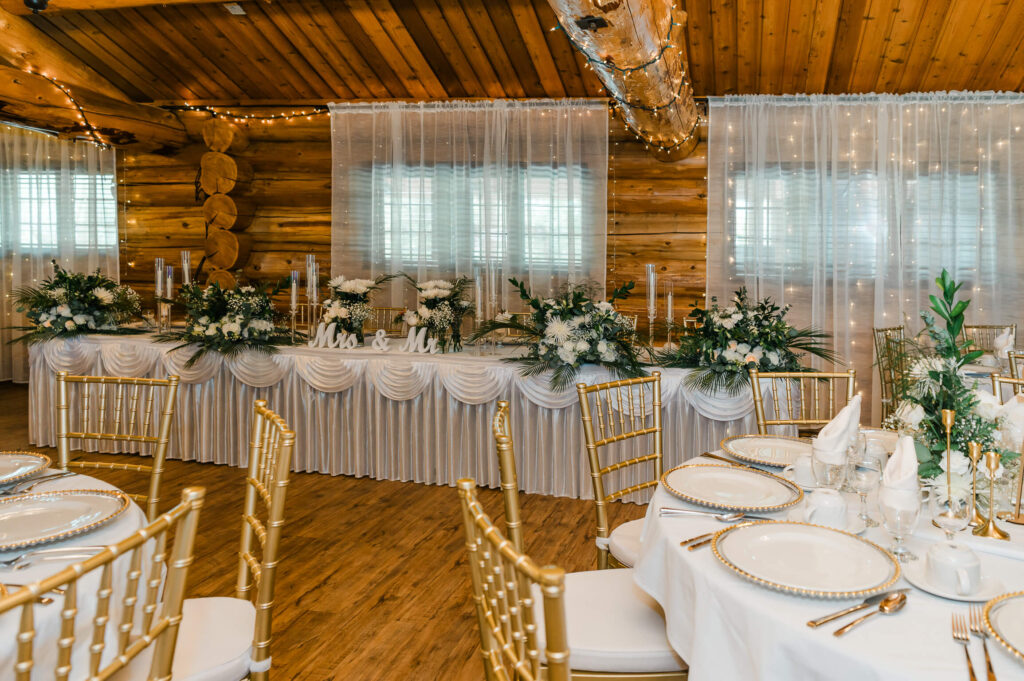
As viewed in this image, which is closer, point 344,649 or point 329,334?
point 344,649

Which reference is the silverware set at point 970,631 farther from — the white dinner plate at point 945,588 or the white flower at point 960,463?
the white flower at point 960,463

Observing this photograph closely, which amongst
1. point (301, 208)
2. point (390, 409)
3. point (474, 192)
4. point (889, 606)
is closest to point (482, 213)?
point (474, 192)

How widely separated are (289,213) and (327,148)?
0.78 meters

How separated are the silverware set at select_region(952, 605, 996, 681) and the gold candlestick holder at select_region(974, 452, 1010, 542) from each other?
0.41m

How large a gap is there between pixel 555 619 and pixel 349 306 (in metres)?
4.09

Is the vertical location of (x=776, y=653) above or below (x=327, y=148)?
below

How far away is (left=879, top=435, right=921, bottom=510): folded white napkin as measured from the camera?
143cm

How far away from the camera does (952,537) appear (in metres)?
1.52

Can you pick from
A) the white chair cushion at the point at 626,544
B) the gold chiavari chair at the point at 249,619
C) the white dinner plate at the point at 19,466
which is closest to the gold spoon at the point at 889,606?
the white chair cushion at the point at 626,544

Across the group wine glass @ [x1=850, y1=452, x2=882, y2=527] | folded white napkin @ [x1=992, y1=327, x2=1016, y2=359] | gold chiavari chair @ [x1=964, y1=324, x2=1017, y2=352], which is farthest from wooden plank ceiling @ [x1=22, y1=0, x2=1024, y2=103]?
wine glass @ [x1=850, y1=452, x2=882, y2=527]

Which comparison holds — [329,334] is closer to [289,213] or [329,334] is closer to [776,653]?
[289,213]

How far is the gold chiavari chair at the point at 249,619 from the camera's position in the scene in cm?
165

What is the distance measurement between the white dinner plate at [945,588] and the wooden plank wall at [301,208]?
5.32 meters

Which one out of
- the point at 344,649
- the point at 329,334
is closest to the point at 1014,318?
the point at 329,334
